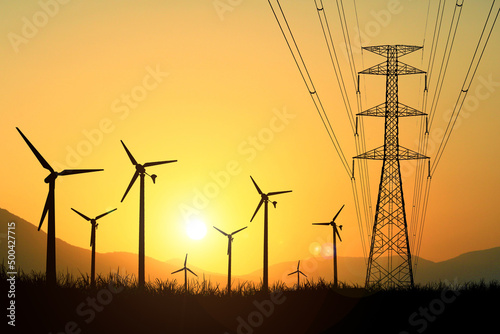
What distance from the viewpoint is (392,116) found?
3684 inches

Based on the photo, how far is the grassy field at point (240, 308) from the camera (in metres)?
46.8

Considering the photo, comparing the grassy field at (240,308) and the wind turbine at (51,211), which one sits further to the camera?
the wind turbine at (51,211)

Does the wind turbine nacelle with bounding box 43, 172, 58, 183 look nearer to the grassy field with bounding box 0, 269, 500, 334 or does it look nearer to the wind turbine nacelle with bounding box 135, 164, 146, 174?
the grassy field with bounding box 0, 269, 500, 334

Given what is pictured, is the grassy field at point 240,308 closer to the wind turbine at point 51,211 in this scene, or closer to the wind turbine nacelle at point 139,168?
the wind turbine at point 51,211

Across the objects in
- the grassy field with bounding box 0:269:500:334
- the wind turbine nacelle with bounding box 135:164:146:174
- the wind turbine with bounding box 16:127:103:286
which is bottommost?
the grassy field with bounding box 0:269:500:334

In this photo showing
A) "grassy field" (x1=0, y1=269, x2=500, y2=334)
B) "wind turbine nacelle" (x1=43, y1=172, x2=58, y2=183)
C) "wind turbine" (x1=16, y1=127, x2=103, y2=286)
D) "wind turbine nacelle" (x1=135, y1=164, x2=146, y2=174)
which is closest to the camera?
"grassy field" (x1=0, y1=269, x2=500, y2=334)

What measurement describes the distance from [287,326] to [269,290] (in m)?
6.95

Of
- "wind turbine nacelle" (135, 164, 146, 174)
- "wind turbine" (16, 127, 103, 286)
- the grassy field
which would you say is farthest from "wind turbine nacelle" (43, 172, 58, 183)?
"wind turbine nacelle" (135, 164, 146, 174)

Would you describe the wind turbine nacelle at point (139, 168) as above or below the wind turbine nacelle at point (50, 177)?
above

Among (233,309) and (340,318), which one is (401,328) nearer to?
(340,318)

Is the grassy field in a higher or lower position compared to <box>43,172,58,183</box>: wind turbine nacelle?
lower

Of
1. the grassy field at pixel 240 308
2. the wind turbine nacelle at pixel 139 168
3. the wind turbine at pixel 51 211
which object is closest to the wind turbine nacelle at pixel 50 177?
the wind turbine at pixel 51 211

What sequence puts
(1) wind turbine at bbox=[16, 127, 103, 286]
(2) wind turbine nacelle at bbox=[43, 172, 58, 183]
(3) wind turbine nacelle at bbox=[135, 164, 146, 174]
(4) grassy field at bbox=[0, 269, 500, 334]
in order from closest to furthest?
(4) grassy field at bbox=[0, 269, 500, 334] < (1) wind turbine at bbox=[16, 127, 103, 286] < (2) wind turbine nacelle at bbox=[43, 172, 58, 183] < (3) wind turbine nacelle at bbox=[135, 164, 146, 174]

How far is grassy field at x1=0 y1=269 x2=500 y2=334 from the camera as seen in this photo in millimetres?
46812
